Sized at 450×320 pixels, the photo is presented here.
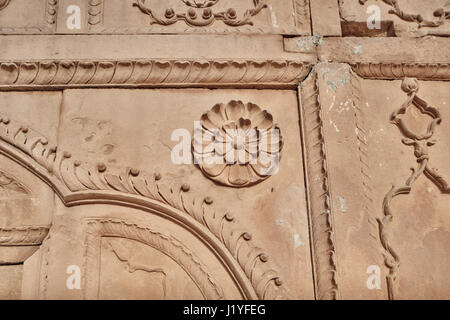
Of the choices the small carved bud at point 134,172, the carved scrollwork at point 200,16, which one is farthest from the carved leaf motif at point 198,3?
the small carved bud at point 134,172

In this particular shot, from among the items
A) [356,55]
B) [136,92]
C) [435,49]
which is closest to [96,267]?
[136,92]

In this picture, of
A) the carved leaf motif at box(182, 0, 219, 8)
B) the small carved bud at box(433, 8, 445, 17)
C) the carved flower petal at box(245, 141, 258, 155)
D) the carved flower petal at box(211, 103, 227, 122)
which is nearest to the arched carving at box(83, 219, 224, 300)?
the carved flower petal at box(245, 141, 258, 155)

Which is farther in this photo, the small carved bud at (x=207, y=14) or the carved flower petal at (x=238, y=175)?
the small carved bud at (x=207, y=14)

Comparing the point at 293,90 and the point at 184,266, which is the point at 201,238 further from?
the point at 293,90

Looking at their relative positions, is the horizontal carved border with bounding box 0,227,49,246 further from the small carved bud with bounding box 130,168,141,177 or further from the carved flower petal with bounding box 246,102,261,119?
the carved flower petal with bounding box 246,102,261,119

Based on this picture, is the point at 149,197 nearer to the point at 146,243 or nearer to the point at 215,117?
the point at 146,243

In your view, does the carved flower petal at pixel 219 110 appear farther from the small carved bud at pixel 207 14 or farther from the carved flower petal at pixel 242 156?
the small carved bud at pixel 207 14
